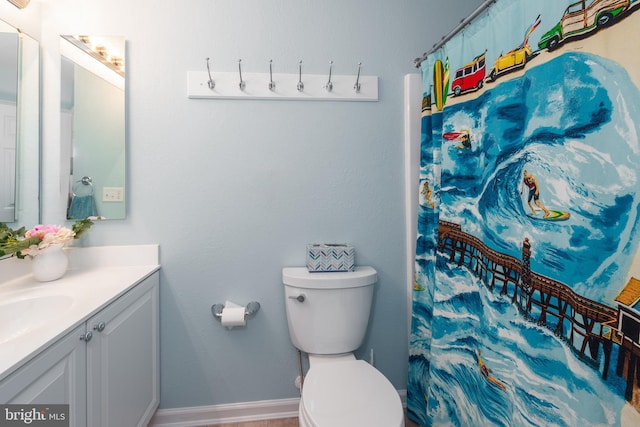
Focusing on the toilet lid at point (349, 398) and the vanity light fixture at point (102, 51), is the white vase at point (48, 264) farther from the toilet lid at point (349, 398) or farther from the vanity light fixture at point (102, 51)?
the toilet lid at point (349, 398)

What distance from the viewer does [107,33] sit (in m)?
1.38

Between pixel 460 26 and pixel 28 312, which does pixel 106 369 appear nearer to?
pixel 28 312

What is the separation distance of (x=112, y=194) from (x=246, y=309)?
83 cm

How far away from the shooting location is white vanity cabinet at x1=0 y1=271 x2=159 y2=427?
71 cm

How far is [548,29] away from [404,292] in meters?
1.21

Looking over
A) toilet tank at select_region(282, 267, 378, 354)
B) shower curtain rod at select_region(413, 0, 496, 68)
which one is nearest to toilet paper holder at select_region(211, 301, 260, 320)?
toilet tank at select_region(282, 267, 378, 354)

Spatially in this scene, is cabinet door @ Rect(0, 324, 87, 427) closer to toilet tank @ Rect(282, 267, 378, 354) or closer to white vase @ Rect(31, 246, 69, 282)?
white vase @ Rect(31, 246, 69, 282)

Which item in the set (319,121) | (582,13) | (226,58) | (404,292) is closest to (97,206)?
(226,58)

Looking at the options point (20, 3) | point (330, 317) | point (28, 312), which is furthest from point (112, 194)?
point (330, 317)

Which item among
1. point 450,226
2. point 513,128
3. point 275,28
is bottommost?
point 450,226

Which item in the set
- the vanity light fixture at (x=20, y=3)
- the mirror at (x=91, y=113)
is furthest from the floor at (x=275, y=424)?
the vanity light fixture at (x=20, y=3)

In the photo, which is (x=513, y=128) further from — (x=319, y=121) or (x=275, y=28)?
(x=275, y=28)

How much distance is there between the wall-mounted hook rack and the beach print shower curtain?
1.22ft

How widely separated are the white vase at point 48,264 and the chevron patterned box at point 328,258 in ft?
3.37
